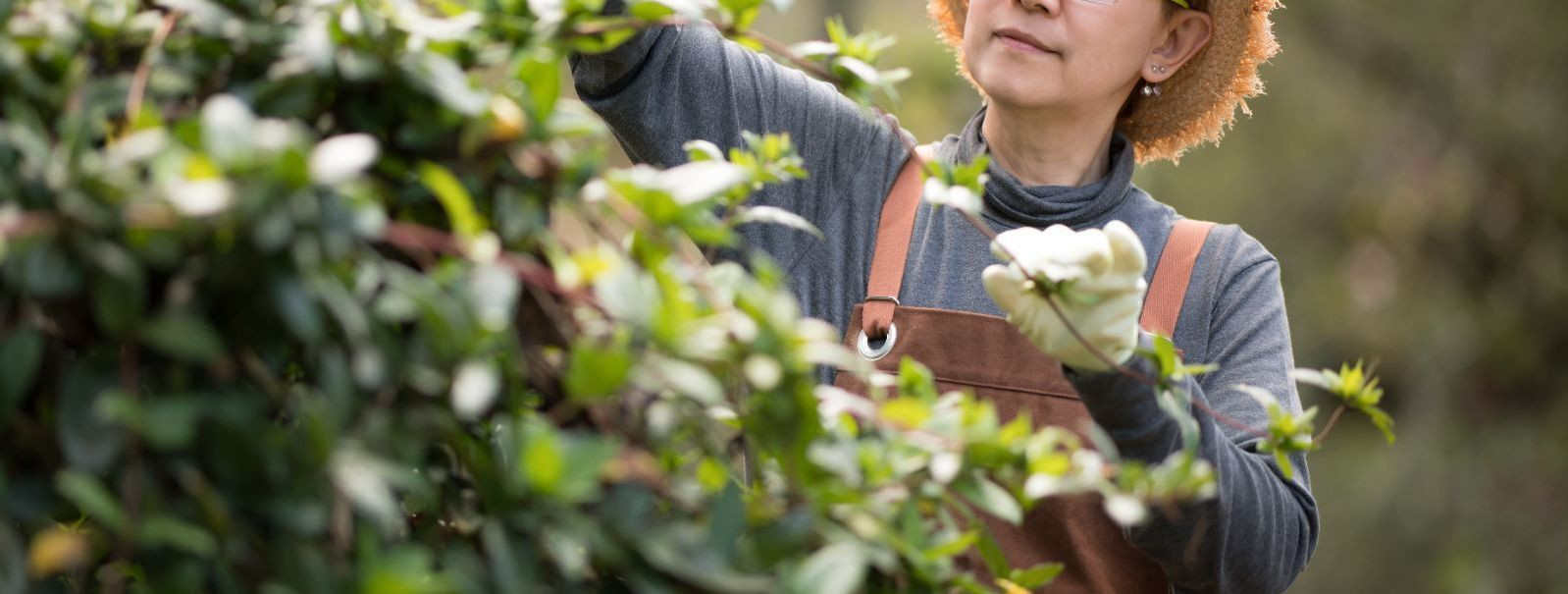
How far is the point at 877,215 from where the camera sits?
5.41ft

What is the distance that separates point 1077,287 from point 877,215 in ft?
2.09

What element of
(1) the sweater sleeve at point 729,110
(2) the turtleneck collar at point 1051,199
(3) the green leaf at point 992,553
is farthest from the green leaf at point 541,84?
(2) the turtleneck collar at point 1051,199

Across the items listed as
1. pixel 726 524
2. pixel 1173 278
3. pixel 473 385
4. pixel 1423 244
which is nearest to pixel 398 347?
pixel 473 385

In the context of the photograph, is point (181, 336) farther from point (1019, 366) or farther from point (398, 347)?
point (1019, 366)

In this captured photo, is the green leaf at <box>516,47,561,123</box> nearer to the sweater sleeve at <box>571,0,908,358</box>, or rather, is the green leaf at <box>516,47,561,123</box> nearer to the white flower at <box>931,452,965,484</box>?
the white flower at <box>931,452,965,484</box>

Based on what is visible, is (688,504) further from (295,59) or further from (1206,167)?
(1206,167)

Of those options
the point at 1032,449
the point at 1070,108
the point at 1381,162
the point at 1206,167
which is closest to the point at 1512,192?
the point at 1381,162

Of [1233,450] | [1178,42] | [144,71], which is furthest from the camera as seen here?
[1178,42]

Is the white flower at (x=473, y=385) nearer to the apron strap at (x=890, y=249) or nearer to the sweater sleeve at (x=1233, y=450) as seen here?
the sweater sleeve at (x=1233, y=450)

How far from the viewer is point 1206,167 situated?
22.9ft

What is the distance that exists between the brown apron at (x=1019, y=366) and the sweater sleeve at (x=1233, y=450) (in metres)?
0.05

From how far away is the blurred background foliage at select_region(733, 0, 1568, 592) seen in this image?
261 inches

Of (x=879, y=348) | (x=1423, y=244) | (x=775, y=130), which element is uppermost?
(x=775, y=130)

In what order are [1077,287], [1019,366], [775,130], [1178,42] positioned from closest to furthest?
[1077,287], [1019,366], [775,130], [1178,42]
